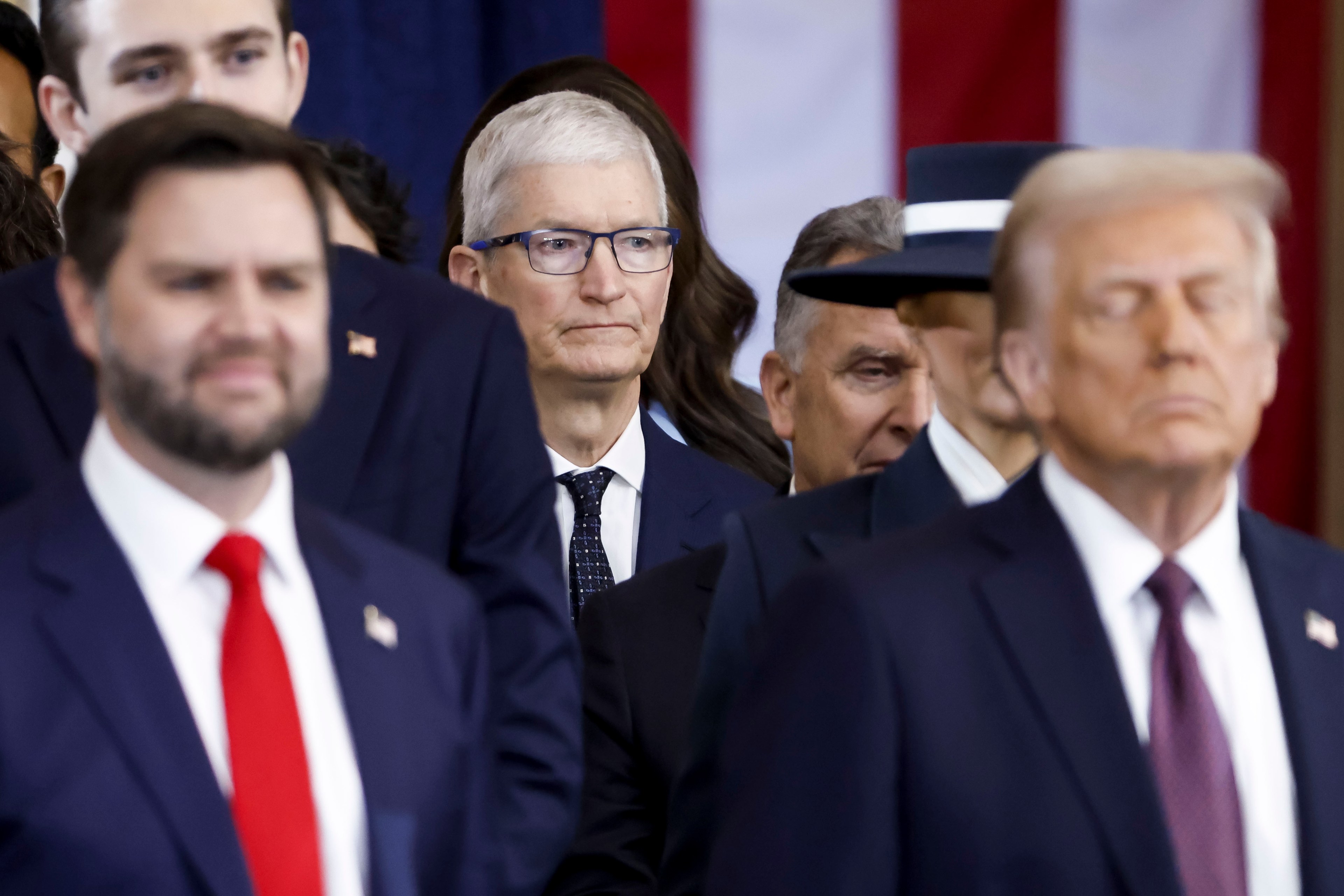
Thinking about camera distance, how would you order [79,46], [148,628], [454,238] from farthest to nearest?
[454,238]
[79,46]
[148,628]

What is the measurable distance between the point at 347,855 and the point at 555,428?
1.25 meters

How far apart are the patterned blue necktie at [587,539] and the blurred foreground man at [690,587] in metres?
0.21

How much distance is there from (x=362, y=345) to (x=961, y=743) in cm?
79

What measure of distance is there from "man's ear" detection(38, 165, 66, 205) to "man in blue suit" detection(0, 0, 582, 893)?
99cm

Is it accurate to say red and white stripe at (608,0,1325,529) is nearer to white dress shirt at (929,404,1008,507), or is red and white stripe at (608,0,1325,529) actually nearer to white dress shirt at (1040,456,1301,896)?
white dress shirt at (929,404,1008,507)

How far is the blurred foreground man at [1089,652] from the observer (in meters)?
1.62

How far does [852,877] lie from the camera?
5.32 feet

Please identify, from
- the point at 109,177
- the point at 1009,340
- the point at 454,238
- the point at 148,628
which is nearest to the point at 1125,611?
the point at 1009,340

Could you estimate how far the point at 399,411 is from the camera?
2025 mm

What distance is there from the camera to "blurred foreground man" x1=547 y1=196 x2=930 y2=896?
2.35 m

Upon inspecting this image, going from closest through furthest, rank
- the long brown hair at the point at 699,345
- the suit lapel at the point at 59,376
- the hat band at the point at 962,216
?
the suit lapel at the point at 59,376 < the hat band at the point at 962,216 < the long brown hair at the point at 699,345

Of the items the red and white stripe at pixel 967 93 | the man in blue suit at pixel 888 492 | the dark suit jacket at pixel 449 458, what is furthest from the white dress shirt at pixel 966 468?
the red and white stripe at pixel 967 93

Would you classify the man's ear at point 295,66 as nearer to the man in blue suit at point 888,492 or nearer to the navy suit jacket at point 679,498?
the man in blue suit at point 888,492

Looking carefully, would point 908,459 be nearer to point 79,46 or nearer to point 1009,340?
point 1009,340
